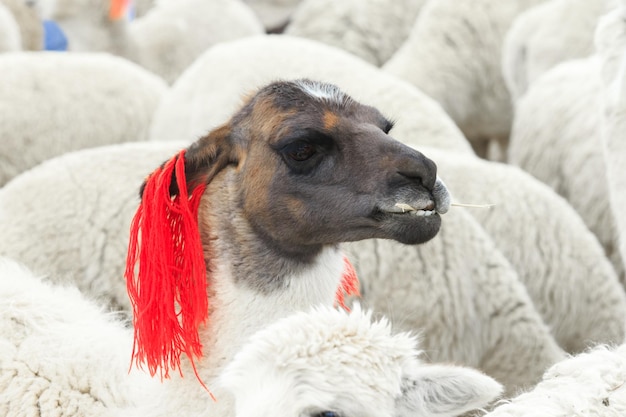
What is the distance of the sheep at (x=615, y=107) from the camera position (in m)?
3.50

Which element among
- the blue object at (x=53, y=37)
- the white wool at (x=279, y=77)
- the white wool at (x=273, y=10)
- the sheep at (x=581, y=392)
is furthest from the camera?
the white wool at (x=273, y=10)

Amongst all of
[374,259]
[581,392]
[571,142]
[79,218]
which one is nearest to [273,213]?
[581,392]

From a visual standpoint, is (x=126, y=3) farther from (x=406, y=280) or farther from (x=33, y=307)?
(x=33, y=307)

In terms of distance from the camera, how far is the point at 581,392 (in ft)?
7.66

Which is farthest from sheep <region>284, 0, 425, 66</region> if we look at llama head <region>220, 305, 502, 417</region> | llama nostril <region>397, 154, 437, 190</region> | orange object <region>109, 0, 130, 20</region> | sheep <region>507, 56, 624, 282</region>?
llama head <region>220, 305, 502, 417</region>

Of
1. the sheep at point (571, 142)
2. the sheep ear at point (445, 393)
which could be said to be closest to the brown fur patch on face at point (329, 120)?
the sheep ear at point (445, 393)

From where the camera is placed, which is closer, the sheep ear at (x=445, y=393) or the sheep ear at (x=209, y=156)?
the sheep ear at (x=445, y=393)

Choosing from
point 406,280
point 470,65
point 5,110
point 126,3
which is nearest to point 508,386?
point 406,280

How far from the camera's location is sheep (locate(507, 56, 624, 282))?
5.20 meters

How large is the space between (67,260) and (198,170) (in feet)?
4.36

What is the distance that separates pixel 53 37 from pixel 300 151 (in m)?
5.93

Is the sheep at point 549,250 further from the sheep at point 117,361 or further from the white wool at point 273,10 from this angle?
the white wool at point 273,10

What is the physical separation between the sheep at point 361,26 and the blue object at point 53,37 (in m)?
1.82

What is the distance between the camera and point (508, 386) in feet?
12.8
